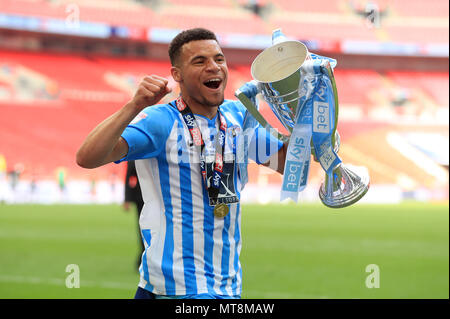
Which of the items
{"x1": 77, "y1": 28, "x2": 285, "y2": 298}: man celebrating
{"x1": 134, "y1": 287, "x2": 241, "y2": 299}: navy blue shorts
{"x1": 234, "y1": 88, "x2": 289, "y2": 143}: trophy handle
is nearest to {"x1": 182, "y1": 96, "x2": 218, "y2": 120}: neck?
{"x1": 77, "y1": 28, "x2": 285, "y2": 298}: man celebrating

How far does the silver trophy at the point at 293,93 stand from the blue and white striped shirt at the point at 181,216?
0.26 metres

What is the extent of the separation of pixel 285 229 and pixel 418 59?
2227cm

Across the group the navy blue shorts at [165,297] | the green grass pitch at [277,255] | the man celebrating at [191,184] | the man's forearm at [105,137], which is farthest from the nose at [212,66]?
the green grass pitch at [277,255]

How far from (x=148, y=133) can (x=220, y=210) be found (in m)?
0.39

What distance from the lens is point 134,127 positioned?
6.95ft

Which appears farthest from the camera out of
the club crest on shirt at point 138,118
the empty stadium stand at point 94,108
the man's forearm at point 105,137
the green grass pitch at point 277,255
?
the empty stadium stand at point 94,108

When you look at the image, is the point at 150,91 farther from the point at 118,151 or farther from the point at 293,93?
the point at 293,93

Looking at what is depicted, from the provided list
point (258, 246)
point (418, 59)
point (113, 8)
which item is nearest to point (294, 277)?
point (258, 246)

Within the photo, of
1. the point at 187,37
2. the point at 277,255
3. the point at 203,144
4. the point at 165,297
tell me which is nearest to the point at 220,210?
the point at 203,144

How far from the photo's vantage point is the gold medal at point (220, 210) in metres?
2.21

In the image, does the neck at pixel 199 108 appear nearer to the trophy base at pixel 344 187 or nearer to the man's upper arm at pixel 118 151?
the man's upper arm at pixel 118 151

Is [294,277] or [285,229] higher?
[285,229]

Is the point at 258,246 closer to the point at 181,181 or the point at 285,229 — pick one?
the point at 285,229

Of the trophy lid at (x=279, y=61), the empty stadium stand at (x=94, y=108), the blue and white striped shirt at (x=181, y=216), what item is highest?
the empty stadium stand at (x=94, y=108)
